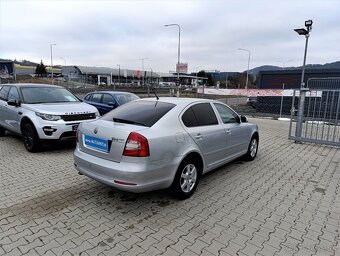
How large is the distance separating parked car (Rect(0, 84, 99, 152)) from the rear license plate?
2553mm

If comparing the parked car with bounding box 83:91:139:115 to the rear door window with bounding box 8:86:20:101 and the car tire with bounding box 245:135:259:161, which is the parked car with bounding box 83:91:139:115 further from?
the car tire with bounding box 245:135:259:161

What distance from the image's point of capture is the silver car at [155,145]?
3.32 m

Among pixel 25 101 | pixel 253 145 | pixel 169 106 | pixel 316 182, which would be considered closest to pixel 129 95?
pixel 25 101

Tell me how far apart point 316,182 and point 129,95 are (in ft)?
Result: 24.1

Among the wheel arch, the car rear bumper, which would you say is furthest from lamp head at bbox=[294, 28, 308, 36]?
the car rear bumper

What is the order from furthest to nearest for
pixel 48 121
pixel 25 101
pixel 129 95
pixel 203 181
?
pixel 129 95
pixel 25 101
pixel 48 121
pixel 203 181

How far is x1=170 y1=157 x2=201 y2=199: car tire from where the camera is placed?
149 inches

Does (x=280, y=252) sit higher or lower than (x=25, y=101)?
lower

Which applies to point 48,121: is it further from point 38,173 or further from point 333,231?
point 333,231

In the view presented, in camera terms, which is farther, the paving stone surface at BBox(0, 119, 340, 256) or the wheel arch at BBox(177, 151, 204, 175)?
the wheel arch at BBox(177, 151, 204, 175)

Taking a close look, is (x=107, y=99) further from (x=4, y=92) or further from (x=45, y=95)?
(x=4, y=92)

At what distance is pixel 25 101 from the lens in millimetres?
6699

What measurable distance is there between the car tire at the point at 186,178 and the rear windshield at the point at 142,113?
789 millimetres

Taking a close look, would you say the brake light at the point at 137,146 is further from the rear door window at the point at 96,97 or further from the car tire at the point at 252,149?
the rear door window at the point at 96,97
